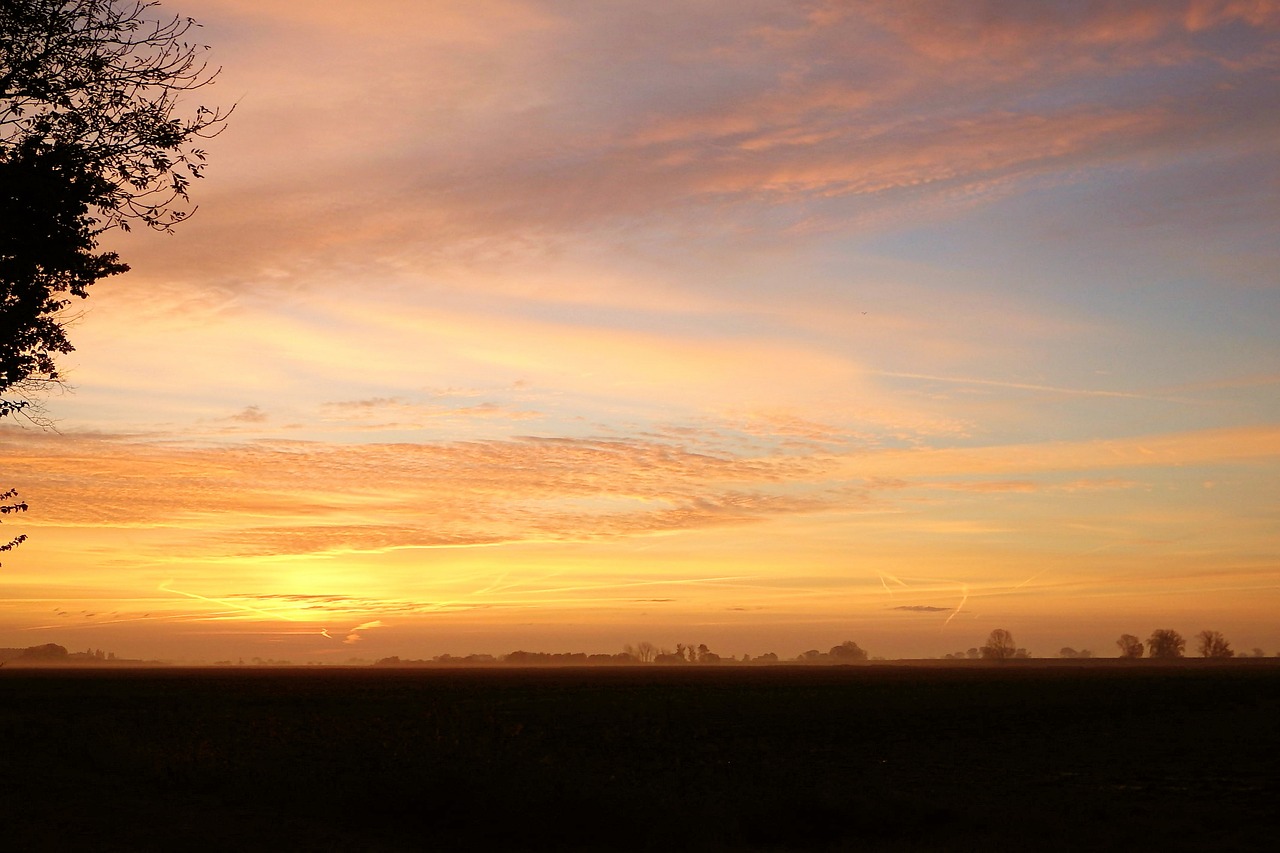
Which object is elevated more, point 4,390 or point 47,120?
point 47,120

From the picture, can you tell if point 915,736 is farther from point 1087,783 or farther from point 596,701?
point 596,701

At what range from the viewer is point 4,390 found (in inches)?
624

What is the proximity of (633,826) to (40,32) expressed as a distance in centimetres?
1722

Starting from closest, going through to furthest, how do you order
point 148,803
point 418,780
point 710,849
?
point 710,849
point 148,803
point 418,780

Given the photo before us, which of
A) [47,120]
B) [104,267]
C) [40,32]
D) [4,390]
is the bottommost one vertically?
[4,390]

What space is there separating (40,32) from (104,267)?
3.85 m

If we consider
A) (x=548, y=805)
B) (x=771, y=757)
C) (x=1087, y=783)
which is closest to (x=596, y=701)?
(x=771, y=757)

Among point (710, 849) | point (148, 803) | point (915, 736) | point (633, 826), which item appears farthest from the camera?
point (915, 736)

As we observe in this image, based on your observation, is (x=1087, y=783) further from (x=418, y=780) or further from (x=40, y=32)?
(x=40, y=32)

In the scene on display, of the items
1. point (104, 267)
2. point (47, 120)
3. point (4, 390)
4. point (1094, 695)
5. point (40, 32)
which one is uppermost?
point (40, 32)

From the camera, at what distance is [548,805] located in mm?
22094

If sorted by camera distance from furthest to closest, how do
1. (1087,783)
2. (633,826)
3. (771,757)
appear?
(771,757) < (1087,783) < (633,826)

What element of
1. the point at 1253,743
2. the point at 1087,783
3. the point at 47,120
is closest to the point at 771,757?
the point at 1087,783

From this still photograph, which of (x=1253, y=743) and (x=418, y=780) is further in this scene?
(x=1253, y=743)
